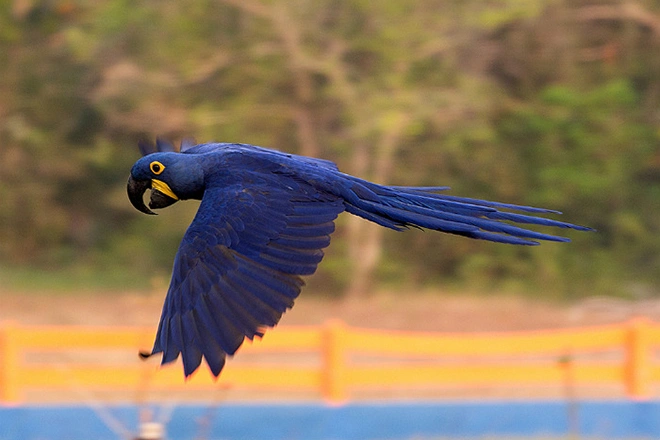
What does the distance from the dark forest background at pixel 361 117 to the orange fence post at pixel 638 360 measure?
323 centimetres

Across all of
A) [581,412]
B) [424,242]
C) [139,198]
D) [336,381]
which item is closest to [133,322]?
[424,242]

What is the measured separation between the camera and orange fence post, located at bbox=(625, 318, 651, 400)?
784cm

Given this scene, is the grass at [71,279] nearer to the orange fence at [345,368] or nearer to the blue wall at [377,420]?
the orange fence at [345,368]

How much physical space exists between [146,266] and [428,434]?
586cm

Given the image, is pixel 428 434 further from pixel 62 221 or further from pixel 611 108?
pixel 62 221

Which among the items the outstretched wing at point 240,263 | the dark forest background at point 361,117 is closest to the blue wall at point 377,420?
the dark forest background at point 361,117

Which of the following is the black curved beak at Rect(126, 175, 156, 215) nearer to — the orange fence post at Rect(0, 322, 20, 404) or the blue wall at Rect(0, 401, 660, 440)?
the blue wall at Rect(0, 401, 660, 440)

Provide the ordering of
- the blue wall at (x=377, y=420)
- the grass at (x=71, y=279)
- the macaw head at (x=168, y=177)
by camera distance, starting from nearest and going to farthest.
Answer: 1. the macaw head at (x=168, y=177)
2. the blue wall at (x=377, y=420)
3. the grass at (x=71, y=279)

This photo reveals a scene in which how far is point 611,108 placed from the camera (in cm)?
1180

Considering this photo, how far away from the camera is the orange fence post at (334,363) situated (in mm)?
7504

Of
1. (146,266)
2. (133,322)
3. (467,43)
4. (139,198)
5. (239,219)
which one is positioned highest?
(467,43)

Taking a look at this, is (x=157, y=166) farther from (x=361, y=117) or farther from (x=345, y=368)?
(x=361, y=117)

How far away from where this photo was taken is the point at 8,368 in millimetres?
7469

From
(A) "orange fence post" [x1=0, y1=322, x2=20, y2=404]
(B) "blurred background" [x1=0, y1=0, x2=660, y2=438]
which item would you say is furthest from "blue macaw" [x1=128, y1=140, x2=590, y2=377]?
(B) "blurred background" [x1=0, y1=0, x2=660, y2=438]
